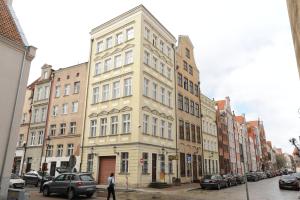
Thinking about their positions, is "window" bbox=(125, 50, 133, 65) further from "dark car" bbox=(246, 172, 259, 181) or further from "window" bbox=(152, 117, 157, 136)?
"dark car" bbox=(246, 172, 259, 181)

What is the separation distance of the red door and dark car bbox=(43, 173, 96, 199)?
1048cm

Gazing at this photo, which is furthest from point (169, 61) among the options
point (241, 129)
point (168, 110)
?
point (241, 129)

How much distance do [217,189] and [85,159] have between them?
49.8 ft

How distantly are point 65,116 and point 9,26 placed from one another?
996 inches

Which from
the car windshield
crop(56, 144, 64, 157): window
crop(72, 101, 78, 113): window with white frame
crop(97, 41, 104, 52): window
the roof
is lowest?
the car windshield

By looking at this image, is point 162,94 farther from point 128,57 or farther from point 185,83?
point 185,83

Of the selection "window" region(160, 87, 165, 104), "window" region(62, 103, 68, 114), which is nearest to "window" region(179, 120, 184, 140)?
"window" region(160, 87, 165, 104)

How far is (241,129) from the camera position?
79.1 metres

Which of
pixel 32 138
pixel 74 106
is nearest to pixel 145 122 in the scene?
pixel 74 106

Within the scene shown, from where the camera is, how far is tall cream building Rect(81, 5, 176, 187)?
29562 mm

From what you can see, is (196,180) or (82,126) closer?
(82,126)

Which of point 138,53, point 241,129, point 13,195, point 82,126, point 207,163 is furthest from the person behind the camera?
point 241,129

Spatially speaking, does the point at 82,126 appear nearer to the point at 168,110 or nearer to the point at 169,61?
the point at 168,110

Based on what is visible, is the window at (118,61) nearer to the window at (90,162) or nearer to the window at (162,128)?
the window at (162,128)
